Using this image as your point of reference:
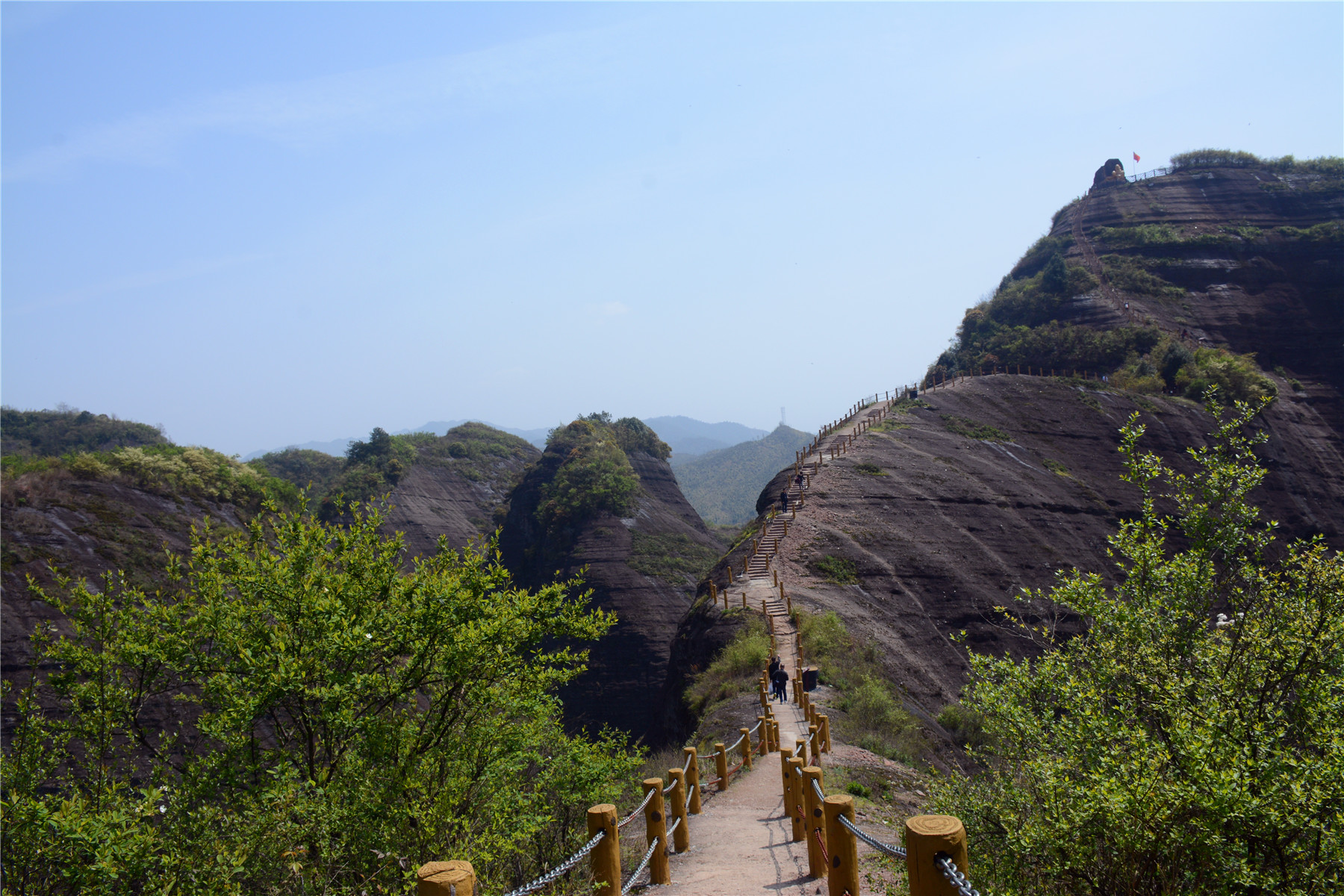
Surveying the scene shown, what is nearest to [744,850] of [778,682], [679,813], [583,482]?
[679,813]

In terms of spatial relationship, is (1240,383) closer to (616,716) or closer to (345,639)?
(616,716)

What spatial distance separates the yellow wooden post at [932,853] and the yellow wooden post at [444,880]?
2.28m

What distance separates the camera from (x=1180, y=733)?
514 cm

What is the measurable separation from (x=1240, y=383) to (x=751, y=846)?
53070mm

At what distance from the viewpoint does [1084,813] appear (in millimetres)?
4613

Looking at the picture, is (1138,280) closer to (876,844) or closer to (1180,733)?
(1180,733)

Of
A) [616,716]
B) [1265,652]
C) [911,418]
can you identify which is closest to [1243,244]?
[911,418]

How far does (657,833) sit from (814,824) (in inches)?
60.3

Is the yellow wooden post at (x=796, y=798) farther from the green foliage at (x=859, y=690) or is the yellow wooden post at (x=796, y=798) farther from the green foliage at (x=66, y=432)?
the green foliage at (x=66, y=432)

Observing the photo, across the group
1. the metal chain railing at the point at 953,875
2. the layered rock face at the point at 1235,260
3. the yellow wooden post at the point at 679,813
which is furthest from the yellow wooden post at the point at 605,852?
the layered rock face at the point at 1235,260

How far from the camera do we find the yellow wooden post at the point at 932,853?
3863mm

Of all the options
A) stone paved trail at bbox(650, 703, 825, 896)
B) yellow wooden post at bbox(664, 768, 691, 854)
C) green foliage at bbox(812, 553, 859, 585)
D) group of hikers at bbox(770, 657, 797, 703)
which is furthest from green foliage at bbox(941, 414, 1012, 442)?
yellow wooden post at bbox(664, 768, 691, 854)

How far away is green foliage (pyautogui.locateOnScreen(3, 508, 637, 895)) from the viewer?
261 inches

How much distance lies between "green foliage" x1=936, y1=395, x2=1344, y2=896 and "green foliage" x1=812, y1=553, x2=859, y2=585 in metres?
17.1
